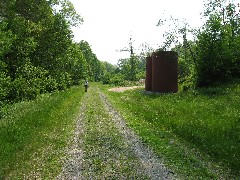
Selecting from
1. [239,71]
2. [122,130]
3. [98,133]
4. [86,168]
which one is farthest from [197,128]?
[239,71]

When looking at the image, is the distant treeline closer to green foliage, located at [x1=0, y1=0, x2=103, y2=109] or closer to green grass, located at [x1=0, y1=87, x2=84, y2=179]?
green foliage, located at [x1=0, y1=0, x2=103, y2=109]

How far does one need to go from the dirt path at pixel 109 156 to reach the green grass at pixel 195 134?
58 cm

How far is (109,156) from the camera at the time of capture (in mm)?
10586

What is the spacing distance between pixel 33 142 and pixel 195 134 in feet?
23.3

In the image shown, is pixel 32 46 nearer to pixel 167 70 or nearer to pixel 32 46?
pixel 32 46

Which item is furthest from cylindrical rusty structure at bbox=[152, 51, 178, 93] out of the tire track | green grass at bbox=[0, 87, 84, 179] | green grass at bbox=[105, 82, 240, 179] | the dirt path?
the tire track

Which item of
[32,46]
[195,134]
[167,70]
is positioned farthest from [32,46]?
[195,134]

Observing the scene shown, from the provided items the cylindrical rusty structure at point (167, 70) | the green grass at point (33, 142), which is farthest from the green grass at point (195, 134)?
the cylindrical rusty structure at point (167, 70)

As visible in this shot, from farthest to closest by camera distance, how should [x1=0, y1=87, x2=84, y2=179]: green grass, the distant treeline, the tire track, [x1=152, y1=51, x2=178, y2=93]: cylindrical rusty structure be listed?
[x1=152, y1=51, x2=178, y2=93]: cylindrical rusty structure, the distant treeline, [x1=0, y1=87, x2=84, y2=179]: green grass, the tire track

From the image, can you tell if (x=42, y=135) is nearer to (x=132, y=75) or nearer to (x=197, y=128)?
(x=197, y=128)

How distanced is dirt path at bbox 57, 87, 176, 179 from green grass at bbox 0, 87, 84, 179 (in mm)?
547

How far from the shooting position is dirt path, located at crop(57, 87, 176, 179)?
→ 8789 millimetres

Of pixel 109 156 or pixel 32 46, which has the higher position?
pixel 32 46

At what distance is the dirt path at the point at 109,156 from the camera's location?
8789 mm
